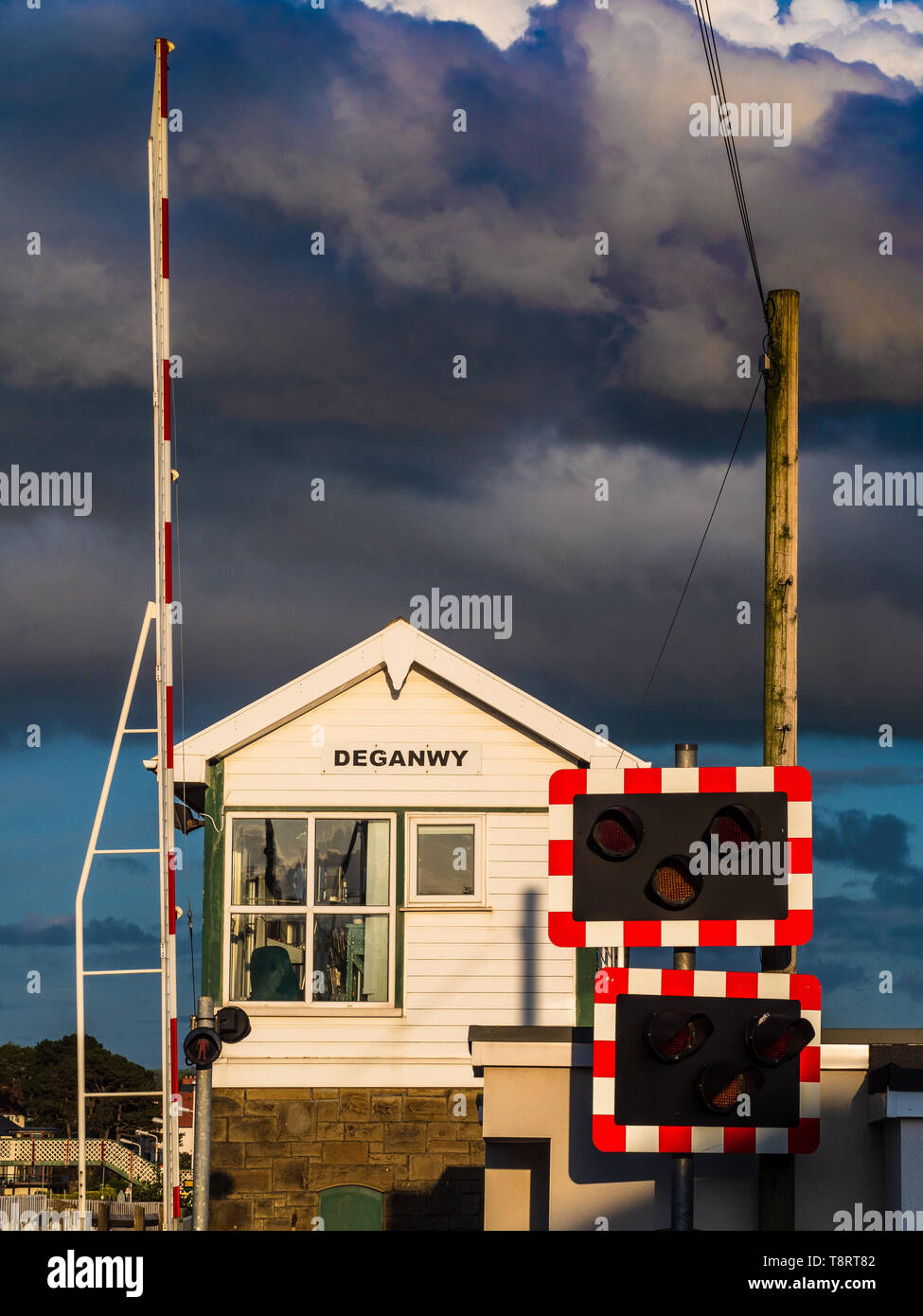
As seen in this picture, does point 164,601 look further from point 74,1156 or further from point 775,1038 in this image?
point 74,1156

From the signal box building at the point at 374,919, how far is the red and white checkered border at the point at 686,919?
1043 cm

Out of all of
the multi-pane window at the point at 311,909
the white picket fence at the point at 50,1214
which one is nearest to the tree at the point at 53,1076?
the white picket fence at the point at 50,1214

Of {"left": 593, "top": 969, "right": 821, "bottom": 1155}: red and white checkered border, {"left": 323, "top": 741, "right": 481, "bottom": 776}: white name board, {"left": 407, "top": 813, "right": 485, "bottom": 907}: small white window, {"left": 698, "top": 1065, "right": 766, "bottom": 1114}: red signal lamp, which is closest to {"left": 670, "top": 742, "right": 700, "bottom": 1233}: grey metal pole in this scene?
{"left": 593, "top": 969, "right": 821, "bottom": 1155}: red and white checkered border

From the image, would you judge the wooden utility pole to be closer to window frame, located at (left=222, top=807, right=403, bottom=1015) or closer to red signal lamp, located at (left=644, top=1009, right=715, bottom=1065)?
red signal lamp, located at (left=644, top=1009, right=715, bottom=1065)

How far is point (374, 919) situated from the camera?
55.1 ft

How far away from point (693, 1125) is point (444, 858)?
37.1 feet

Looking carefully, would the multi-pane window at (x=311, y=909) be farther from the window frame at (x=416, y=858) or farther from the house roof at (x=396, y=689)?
the house roof at (x=396, y=689)

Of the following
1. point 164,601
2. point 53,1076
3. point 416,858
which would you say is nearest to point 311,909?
point 416,858

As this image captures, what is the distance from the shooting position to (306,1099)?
640 inches

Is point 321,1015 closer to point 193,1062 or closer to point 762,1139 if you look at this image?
point 193,1062

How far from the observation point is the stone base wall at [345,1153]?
1587 cm

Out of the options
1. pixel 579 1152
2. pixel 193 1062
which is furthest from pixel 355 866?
pixel 579 1152

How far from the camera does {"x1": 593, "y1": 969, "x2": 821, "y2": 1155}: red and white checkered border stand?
570cm
